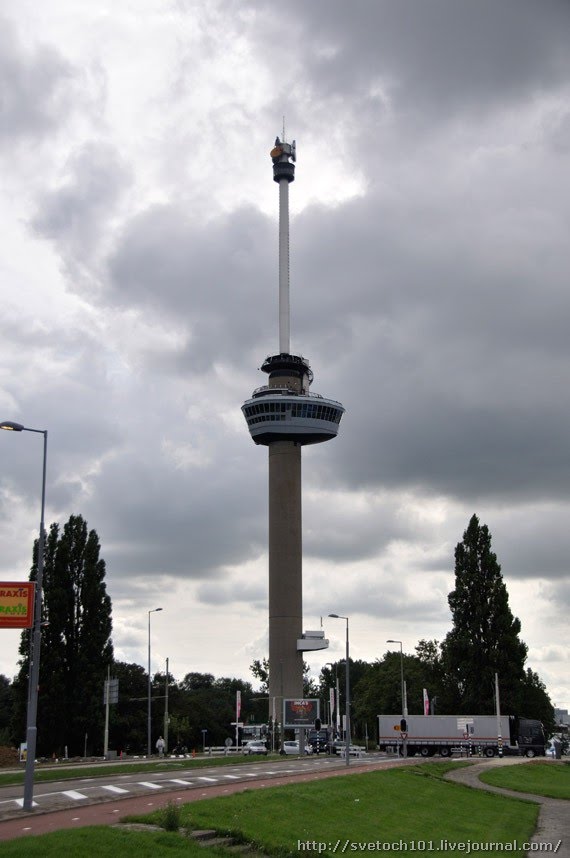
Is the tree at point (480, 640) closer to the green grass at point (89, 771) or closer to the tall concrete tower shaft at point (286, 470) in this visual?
the tall concrete tower shaft at point (286, 470)

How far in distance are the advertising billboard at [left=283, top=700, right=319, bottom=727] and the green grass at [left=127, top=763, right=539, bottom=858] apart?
8318 centimetres

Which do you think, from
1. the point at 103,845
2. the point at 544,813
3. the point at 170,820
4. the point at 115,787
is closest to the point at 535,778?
the point at 544,813

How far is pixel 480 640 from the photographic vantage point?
106500mm

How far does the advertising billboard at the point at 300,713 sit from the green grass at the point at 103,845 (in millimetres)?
111456

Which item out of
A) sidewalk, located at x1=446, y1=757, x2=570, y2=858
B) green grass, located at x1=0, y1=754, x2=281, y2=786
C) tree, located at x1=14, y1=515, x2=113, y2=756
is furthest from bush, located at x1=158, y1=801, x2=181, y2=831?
tree, located at x1=14, y1=515, x2=113, y2=756

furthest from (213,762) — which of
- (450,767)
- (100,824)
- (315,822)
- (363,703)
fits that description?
(363,703)

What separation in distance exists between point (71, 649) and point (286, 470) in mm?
65664

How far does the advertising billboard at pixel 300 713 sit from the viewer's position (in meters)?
130

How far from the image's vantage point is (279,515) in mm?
144250

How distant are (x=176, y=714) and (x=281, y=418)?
150 ft

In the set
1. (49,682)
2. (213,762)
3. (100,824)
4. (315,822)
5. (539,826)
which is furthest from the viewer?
(49,682)

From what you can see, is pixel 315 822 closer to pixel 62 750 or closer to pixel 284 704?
pixel 62 750

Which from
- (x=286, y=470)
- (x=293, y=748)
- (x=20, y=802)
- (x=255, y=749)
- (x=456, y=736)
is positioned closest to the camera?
(x=20, y=802)

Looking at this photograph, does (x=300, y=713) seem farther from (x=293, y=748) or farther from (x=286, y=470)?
(x=286, y=470)
